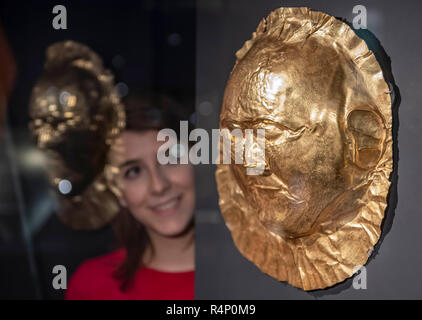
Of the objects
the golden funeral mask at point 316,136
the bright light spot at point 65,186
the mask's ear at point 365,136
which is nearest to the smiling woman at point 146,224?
the bright light spot at point 65,186

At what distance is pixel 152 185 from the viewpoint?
5.11ft

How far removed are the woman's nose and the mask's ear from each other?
0.83 metres

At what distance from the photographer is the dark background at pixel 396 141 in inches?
30.8

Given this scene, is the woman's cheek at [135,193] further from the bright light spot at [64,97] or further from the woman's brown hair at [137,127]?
the bright light spot at [64,97]

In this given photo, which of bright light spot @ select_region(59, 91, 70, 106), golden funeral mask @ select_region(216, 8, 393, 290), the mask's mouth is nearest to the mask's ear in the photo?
golden funeral mask @ select_region(216, 8, 393, 290)

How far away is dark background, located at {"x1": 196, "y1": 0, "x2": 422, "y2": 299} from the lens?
0.78m

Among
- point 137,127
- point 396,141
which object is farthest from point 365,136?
point 137,127

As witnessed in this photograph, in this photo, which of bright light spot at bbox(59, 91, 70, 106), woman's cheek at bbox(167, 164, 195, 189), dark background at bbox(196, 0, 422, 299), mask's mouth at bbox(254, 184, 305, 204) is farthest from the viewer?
bright light spot at bbox(59, 91, 70, 106)

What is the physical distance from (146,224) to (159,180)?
0.18m

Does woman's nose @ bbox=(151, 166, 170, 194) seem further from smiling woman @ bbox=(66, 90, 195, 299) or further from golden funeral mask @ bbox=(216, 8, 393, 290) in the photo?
golden funeral mask @ bbox=(216, 8, 393, 290)

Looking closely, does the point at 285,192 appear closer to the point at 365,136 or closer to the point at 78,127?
the point at 365,136

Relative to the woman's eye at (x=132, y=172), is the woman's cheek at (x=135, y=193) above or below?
below

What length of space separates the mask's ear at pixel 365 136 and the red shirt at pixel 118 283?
919 mm
